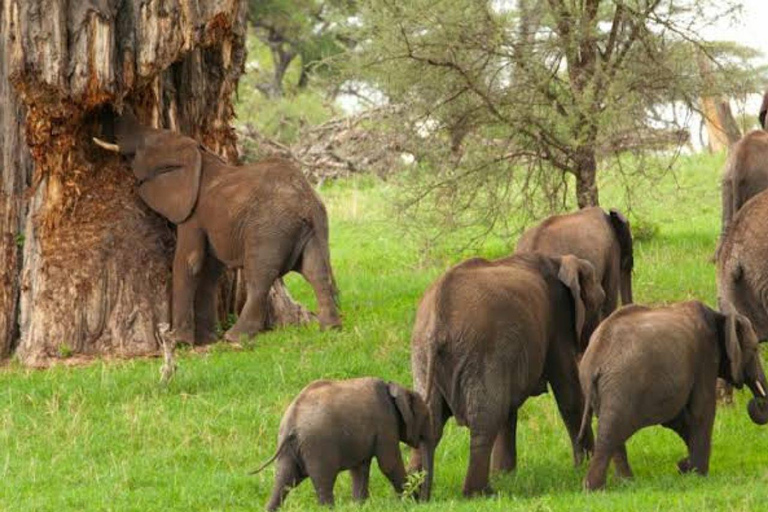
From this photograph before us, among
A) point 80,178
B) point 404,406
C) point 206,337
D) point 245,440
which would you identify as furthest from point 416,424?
point 80,178

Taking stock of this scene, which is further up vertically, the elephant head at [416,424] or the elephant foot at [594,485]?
the elephant head at [416,424]

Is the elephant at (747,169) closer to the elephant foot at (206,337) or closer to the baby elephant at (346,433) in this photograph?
the elephant foot at (206,337)

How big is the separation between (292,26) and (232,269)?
35.0 metres

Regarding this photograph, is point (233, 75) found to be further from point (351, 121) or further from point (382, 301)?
point (351, 121)

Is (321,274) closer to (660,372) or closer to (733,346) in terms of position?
(733,346)

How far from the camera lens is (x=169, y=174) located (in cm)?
1884

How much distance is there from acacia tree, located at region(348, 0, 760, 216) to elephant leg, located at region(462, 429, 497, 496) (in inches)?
365

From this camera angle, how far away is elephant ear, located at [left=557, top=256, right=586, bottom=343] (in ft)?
44.0

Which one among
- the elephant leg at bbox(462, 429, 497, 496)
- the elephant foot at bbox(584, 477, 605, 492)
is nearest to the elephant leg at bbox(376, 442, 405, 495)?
the elephant leg at bbox(462, 429, 497, 496)

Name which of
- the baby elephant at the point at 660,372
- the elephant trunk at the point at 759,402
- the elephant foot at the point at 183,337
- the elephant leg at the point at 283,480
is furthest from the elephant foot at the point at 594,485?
the elephant foot at the point at 183,337

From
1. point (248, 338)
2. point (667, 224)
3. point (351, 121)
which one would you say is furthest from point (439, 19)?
point (351, 121)

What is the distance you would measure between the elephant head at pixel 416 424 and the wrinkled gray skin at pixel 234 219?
6.30 meters

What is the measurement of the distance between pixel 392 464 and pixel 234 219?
6760 millimetres

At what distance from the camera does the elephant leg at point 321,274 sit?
18672 millimetres
